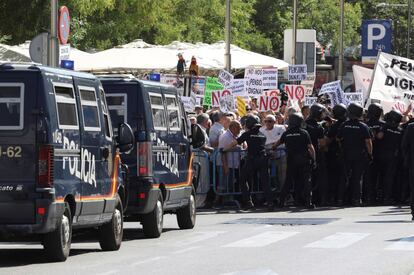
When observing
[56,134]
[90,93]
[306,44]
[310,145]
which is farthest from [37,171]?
[306,44]

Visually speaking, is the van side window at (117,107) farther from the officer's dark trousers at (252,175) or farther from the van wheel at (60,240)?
the officer's dark trousers at (252,175)

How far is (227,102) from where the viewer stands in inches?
1334

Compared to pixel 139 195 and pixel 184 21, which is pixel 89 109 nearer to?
pixel 139 195

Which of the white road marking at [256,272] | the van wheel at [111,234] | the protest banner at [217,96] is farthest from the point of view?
the protest banner at [217,96]

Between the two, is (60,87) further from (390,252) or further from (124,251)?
(390,252)

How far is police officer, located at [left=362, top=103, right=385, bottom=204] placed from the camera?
2889 centimetres

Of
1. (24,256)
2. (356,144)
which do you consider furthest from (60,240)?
(356,144)

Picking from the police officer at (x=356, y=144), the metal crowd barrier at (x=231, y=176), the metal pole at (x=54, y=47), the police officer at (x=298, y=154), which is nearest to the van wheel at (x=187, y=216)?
the metal pole at (x=54, y=47)

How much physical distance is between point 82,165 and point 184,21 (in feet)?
162

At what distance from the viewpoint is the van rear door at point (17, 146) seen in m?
15.2

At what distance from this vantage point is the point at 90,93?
17.1 meters

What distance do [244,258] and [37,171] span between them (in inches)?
100

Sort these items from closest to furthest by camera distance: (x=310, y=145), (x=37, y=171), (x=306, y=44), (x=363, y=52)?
(x=37, y=171), (x=310, y=145), (x=363, y=52), (x=306, y=44)

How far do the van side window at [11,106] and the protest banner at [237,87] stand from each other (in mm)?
20319
